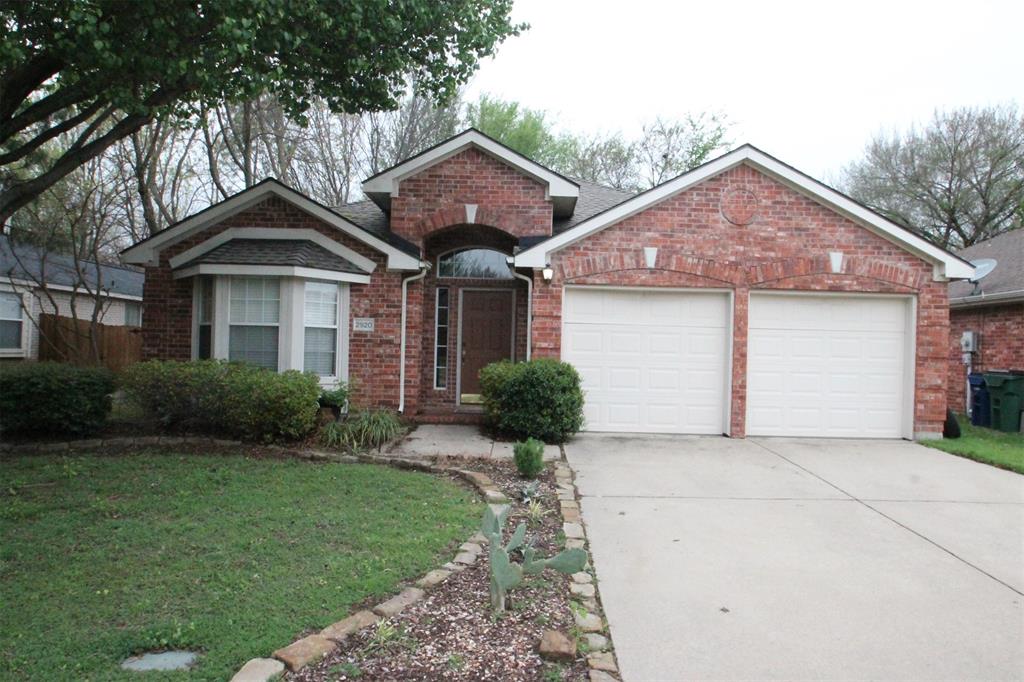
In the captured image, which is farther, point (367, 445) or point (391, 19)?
point (367, 445)

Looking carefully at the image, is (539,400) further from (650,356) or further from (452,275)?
(452,275)

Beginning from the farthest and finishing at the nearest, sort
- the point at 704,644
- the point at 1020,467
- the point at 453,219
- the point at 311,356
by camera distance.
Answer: the point at 453,219 → the point at 311,356 → the point at 1020,467 → the point at 704,644

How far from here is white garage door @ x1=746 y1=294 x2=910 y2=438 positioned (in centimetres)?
1018

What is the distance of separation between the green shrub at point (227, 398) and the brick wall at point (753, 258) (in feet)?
13.2

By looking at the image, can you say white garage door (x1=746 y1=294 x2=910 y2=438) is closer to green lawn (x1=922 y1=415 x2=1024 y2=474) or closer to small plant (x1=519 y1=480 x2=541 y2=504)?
green lawn (x1=922 y1=415 x2=1024 y2=474)

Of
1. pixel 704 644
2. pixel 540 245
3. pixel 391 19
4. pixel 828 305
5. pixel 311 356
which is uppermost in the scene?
pixel 391 19

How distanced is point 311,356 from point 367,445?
7.23 feet

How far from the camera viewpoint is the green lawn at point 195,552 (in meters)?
3.25

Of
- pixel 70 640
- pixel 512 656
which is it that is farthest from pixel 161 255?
pixel 512 656

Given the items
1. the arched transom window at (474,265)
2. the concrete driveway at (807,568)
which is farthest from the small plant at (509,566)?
the arched transom window at (474,265)

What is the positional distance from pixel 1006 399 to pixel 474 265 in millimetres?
10263

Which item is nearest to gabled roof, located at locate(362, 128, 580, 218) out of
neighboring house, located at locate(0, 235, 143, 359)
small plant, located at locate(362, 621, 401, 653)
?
small plant, located at locate(362, 621, 401, 653)

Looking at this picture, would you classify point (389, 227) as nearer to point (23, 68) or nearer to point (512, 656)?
point (23, 68)

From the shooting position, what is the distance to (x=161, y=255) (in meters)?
10.3
